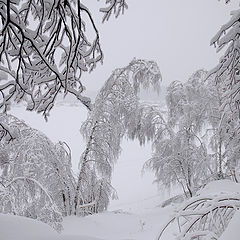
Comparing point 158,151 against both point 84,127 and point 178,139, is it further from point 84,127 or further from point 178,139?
point 84,127

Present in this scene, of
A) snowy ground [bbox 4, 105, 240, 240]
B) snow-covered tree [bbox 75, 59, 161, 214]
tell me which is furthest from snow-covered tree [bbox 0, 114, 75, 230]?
snowy ground [bbox 4, 105, 240, 240]

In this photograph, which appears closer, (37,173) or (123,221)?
(37,173)

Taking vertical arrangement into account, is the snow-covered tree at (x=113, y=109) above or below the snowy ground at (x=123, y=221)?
above

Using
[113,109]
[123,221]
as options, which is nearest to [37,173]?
[113,109]

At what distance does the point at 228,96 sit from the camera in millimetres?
3127

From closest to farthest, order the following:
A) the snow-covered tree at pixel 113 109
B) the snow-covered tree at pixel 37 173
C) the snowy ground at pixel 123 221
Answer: the snowy ground at pixel 123 221 → the snow-covered tree at pixel 37 173 → the snow-covered tree at pixel 113 109

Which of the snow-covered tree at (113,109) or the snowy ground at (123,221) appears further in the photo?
the snow-covered tree at (113,109)

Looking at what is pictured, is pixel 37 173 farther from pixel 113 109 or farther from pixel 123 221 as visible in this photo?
pixel 123 221

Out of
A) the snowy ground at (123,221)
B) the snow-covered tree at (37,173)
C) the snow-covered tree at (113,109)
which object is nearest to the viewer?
the snowy ground at (123,221)

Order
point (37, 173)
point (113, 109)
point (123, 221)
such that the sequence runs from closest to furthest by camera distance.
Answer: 1. point (37, 173)
2. point (113, 109)
3. point (123, 221)

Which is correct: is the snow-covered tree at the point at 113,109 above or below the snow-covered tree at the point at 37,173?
above

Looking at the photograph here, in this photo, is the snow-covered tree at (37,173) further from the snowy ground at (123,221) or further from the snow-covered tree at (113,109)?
the snowy ground at (123,221)

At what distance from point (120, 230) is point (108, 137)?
2595 millimetres

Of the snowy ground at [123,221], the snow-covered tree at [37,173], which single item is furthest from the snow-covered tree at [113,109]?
the snowy ground at [123,221]
